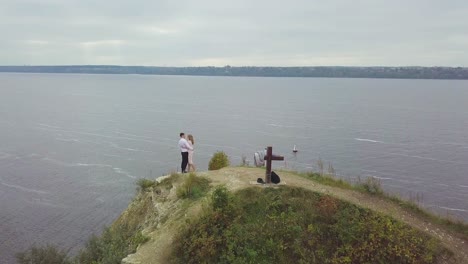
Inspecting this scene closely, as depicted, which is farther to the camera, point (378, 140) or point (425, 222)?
point (378, 140)

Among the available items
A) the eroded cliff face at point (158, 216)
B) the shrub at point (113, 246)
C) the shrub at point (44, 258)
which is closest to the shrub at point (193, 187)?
the eroded cliff face at point (158, 216)

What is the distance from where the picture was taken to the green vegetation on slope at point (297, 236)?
40.4 ft

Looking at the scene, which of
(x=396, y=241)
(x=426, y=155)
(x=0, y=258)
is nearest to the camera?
(x=396, y=241)

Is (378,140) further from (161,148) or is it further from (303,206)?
(303,206)

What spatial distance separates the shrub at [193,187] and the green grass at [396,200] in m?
4.17

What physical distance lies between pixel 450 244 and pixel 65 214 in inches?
1287

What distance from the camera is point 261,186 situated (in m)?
15.4

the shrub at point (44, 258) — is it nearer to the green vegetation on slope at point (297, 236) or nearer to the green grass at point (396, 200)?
the green vegetation on slope at point (297, 236)

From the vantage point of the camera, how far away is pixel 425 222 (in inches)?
563

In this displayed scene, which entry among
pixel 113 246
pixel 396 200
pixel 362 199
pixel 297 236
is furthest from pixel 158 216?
pixel 396 200

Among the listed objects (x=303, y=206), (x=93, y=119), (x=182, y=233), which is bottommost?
(x=93, y=119)

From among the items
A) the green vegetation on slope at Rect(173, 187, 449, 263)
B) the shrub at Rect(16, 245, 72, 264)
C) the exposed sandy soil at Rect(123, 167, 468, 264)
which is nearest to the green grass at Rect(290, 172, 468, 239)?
the exposed sandy soil at Rect(123, 167, 468, 264)

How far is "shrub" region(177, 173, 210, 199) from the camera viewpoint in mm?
16531

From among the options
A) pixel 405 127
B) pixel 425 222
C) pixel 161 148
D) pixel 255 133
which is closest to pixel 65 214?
pixel 161 148
